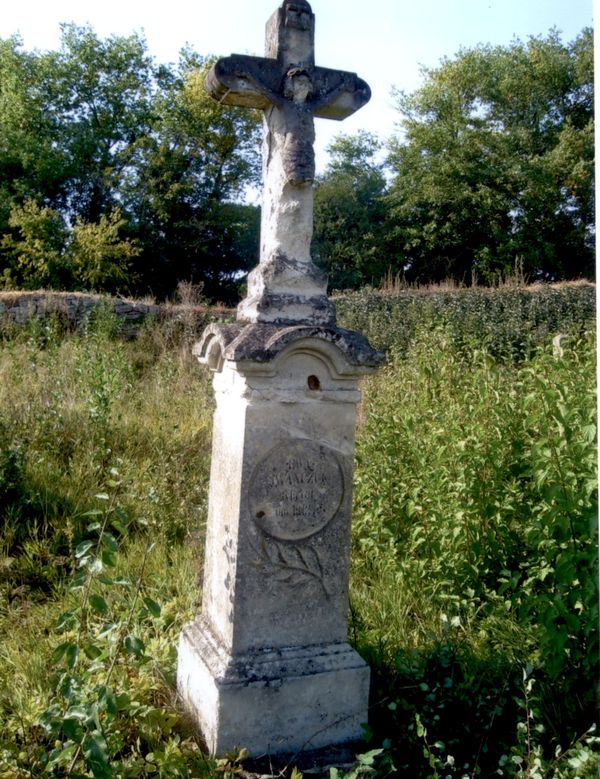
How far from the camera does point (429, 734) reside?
9.44 feet

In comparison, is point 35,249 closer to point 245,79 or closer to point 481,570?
point 245,79

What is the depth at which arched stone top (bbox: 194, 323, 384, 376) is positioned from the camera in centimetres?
260

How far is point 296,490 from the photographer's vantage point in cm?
281

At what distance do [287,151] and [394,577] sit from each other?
2480mm

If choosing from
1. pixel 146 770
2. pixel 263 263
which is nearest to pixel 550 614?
pixel 146 770

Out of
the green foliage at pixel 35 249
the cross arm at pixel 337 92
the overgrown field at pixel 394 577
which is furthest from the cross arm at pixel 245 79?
the green foliage at pixel 35 249

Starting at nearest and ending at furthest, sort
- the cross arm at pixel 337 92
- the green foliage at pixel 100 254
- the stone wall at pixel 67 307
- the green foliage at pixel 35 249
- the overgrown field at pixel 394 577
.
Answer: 1. the overgrown field at pixel 394 577
2. the cross arm at pixel 337 92
3. the stone wall at pixel 67 307
4. the green foliage at pixel 100 254
5. the green foliage at pixel 35 249

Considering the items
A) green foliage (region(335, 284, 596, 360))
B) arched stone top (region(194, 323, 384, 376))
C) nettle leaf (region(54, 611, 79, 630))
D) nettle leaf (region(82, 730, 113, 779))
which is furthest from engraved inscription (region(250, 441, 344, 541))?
green foliage (region(335, 284, 596, 360))

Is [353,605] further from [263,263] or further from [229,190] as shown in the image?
[229,190]

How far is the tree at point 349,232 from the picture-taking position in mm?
23953

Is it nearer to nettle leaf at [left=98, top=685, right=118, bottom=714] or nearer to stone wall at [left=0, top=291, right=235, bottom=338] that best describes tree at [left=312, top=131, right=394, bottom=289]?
stone wall at [left=0, top=291, right=235, bottom=338]

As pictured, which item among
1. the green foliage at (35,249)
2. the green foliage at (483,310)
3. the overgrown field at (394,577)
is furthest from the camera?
the green foliage at (35,249)

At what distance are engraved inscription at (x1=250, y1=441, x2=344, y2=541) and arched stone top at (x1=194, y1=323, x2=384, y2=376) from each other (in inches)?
14.6

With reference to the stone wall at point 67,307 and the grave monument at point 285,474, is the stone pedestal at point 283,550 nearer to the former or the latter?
the grave monument at point 285,474
